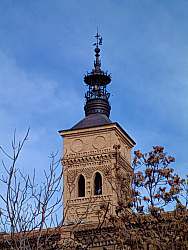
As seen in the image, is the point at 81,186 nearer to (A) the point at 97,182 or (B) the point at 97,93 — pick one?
(A) the point at 97,182

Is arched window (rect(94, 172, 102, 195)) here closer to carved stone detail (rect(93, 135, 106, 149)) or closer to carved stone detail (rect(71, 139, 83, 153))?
carved stone detail (rect(93, 135, 106, 149))

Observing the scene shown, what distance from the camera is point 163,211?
9.60 m

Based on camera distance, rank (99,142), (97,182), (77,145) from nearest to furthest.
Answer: (99,142), (97,182), (77,145)

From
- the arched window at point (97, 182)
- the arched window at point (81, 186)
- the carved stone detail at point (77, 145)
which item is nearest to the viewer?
the arched window at point (97, 182)

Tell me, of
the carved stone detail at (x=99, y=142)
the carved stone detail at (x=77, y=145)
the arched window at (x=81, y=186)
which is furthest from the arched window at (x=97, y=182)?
the carved stone detail at (x=77, y=145)

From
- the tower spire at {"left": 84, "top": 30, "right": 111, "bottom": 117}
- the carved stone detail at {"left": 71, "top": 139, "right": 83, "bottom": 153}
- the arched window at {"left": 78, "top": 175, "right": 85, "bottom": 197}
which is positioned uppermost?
the tower spire at {"left": 84, "top": 30, "right": 111, "bottom": 117}

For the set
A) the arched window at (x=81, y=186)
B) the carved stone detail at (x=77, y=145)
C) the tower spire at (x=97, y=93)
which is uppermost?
the tower spire at (x=97, y=93)

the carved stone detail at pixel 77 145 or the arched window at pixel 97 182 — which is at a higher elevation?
the carved stone detail at pixel 77 145

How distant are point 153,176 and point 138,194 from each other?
0.38 meters

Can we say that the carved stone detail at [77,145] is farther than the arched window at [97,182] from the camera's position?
Yes

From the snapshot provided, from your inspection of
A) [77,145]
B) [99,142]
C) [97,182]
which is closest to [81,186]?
[97,182]

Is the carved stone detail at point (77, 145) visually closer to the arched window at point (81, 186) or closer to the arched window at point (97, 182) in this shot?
the arched window at point (81, 186)

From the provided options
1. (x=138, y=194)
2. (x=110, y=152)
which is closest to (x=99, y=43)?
(x=110, y=152)

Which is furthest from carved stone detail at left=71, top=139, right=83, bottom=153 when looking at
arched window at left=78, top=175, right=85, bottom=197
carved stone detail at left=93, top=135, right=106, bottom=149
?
arched window at left=78, top=175, right=85, bottom=197
